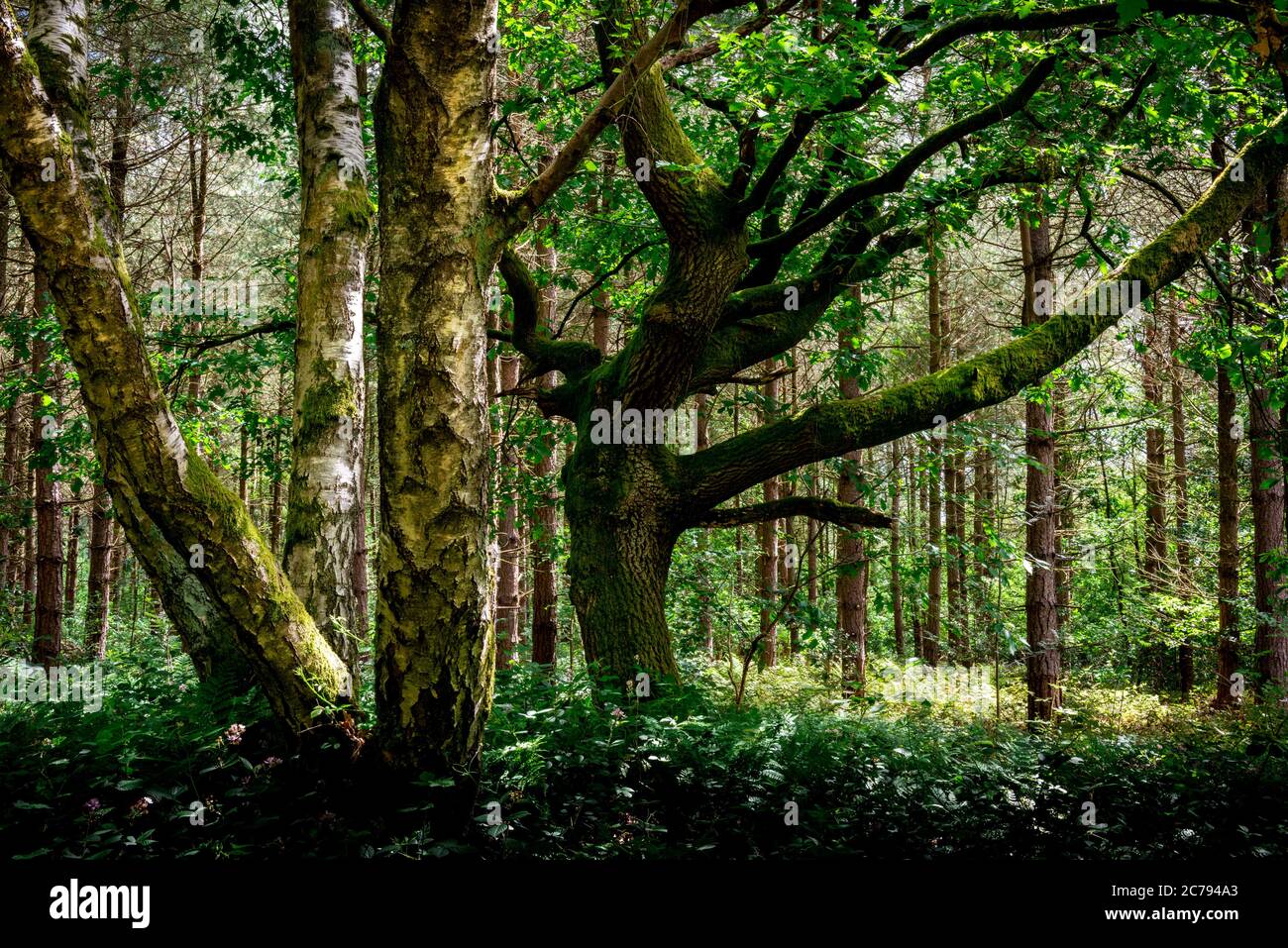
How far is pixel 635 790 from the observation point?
14.5 feet

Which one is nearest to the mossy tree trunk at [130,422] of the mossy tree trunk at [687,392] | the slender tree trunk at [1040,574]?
the mossy tree trunk at [687,392]

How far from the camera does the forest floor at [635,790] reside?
11.3 feet

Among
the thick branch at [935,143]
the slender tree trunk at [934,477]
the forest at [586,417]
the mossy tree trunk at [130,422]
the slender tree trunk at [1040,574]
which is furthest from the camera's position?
the slender tree trunk at [1040,574]

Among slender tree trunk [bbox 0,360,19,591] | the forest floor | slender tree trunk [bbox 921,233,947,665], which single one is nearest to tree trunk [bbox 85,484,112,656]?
slender tree trunk [bbox 0,360,19,591]

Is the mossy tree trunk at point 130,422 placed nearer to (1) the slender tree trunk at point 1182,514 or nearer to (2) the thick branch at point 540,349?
(2) the thick branch at point 540,349

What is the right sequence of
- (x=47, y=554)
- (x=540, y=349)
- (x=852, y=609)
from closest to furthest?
(x=540, y=349)
(x=47, y=554)
(x=852, y=609)

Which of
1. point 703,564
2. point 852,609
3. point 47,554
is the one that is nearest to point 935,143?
point 703,564

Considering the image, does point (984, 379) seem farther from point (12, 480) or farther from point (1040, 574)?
point (12, 480)

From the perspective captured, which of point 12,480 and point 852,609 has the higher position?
point 12,480

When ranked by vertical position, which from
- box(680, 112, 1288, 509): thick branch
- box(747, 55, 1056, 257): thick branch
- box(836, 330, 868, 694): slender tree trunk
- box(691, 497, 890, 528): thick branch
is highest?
box(747, 55, 1056, 257): thick branch

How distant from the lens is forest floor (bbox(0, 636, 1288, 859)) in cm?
346

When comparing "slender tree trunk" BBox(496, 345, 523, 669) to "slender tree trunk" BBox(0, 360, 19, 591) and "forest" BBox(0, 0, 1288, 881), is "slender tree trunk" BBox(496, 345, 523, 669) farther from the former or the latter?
"slender tree trunk" BBox(0, 360, 19, 591)
